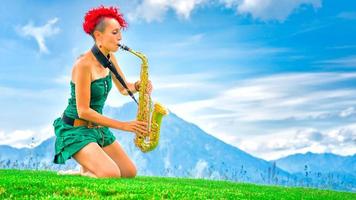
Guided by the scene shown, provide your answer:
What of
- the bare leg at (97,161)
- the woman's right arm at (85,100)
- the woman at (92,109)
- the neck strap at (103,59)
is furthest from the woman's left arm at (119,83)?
the bare leg at (97,161)

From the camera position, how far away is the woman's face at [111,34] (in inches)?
591

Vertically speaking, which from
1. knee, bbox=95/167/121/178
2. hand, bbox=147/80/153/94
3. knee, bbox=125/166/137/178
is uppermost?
hand, bbox=147/80/153/94

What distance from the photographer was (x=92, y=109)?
597 inches

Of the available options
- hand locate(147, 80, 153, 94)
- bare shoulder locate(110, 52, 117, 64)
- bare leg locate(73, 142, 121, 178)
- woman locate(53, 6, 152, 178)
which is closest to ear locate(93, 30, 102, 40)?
woman locate(53, 6, 152, 178)

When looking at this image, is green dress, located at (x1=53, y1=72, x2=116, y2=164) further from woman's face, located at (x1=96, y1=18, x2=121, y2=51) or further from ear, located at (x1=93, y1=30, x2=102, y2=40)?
ear, located at (x1=93, y1=30, x2=102, y2=40)

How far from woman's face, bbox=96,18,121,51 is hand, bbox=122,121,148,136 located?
6.33 feet

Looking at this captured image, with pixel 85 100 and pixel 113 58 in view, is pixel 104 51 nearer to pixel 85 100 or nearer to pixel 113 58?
pixel 113 58

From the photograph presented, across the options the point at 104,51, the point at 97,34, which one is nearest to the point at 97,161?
the point at 104,51

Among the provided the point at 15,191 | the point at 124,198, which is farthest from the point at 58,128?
the point at 124,198

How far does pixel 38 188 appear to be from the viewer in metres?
12.5

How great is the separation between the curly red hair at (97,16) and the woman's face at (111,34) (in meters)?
0.19

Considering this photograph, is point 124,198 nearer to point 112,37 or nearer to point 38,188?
point 38,188

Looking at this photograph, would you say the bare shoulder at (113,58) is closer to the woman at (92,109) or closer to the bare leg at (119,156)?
the woman at (92,109)

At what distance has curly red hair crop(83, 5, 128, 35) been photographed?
15.0 metres
